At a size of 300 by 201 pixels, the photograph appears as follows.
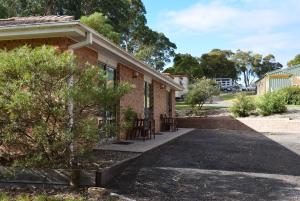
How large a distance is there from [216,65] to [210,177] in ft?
220

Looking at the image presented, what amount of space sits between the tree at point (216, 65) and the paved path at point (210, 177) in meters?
61.8

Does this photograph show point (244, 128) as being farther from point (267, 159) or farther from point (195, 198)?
point (195, 198)

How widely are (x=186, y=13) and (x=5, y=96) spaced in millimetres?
12598

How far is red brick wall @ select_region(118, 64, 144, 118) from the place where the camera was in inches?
552

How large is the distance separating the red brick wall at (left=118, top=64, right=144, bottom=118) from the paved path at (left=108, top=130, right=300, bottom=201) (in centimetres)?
323

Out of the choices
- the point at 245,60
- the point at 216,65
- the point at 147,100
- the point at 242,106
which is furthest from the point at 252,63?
the point at 147,100

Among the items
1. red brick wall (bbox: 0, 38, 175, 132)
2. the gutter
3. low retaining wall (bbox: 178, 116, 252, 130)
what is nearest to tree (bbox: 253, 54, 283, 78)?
low retaining wall (bbox: 178, 116, 252, 130)

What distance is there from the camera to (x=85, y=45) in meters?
9.64

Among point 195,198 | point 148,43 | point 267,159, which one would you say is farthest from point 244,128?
point 148,43

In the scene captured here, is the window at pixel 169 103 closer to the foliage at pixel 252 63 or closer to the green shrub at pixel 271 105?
the green shrub at pixel 271 105

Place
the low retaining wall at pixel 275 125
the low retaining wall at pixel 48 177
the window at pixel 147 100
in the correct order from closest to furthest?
1. the low retaining wall at pixel 48 177
2. the window at pixel 147 100
3. the low retaining wall at pixel 275 125

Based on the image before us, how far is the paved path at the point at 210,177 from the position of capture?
22.1 ft

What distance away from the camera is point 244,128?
24625mm

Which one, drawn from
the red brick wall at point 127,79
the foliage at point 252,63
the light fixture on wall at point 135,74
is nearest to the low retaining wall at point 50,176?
the red brick wall at point 127,79
